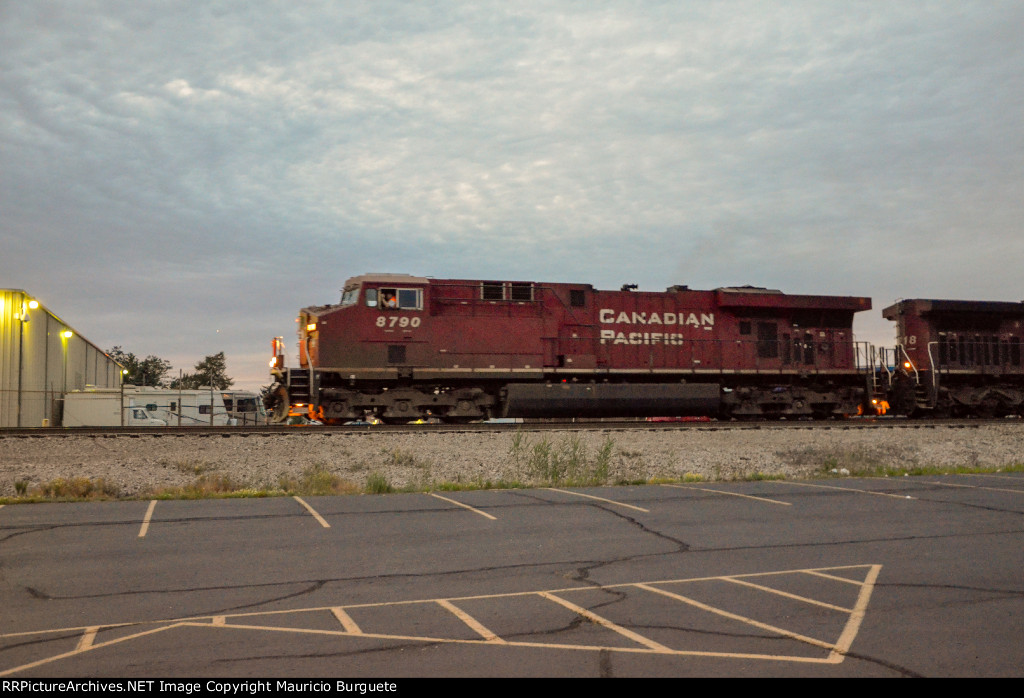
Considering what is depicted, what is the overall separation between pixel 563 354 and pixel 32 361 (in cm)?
2386

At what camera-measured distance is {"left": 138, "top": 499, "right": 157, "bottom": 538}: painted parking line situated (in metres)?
8.72

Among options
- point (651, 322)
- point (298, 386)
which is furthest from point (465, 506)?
point (651, 322)

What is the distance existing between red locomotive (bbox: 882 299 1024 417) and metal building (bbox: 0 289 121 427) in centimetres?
2834

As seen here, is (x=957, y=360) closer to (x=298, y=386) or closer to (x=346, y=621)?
(x=298, y=386)

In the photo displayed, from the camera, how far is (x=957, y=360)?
77.1ft

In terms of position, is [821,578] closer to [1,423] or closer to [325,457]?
[325,457]

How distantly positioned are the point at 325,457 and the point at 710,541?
29.2 ft

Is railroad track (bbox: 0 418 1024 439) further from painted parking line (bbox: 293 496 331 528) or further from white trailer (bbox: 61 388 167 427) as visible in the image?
white trailer (bbox: 61 388 167 427)

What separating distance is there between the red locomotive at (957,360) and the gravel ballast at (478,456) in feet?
13.6

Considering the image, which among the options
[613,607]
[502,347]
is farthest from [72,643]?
[502,347]

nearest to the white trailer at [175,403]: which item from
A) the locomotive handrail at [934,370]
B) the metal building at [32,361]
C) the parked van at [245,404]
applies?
the parked van at [245,404]

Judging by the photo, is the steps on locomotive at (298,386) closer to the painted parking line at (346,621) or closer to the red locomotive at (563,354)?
the red locomotive at (563,354)

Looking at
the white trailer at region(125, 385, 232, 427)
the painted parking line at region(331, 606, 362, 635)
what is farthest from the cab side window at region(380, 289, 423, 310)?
the white trailer at region(125, 385, 232, 427)

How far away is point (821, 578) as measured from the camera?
21.7 feet
